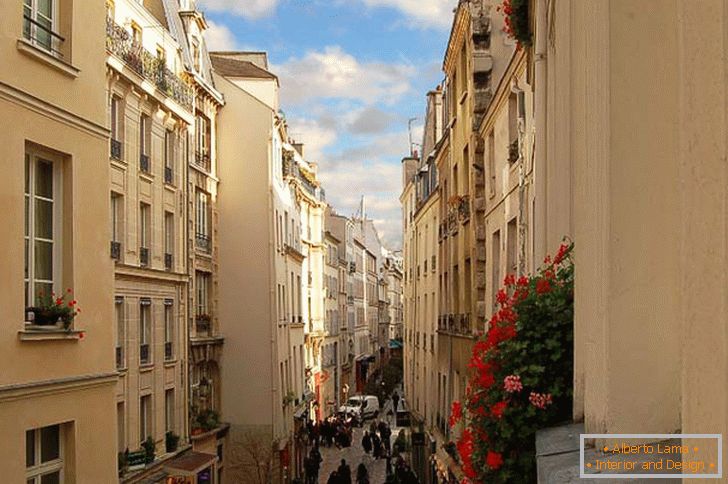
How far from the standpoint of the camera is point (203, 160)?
30.9 m

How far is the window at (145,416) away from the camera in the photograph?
75.5ft

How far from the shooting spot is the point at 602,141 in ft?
13.8

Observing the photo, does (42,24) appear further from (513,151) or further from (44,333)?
(513,151)

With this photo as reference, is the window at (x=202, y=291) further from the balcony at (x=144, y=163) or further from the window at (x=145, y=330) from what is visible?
the balcony at (x=144, y=163)

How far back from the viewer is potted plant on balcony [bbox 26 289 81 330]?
33.5 ft

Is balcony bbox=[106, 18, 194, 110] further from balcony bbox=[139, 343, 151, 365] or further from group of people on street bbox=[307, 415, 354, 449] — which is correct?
group of people on street bbox=[307, 415, 354, 449]

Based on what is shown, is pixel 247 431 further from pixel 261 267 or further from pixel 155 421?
pixel 155 421

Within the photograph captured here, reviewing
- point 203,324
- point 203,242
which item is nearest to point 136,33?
point 203,242

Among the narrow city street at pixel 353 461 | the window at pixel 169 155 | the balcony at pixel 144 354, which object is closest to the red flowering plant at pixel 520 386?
the balcony at pixel 144 354

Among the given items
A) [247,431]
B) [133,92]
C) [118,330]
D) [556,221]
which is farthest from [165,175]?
[556,221]

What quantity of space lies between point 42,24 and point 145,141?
12964 millimetres

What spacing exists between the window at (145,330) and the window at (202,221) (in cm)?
622

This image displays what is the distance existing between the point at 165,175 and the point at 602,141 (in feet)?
71.4

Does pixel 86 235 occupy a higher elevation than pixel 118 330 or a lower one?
higher
